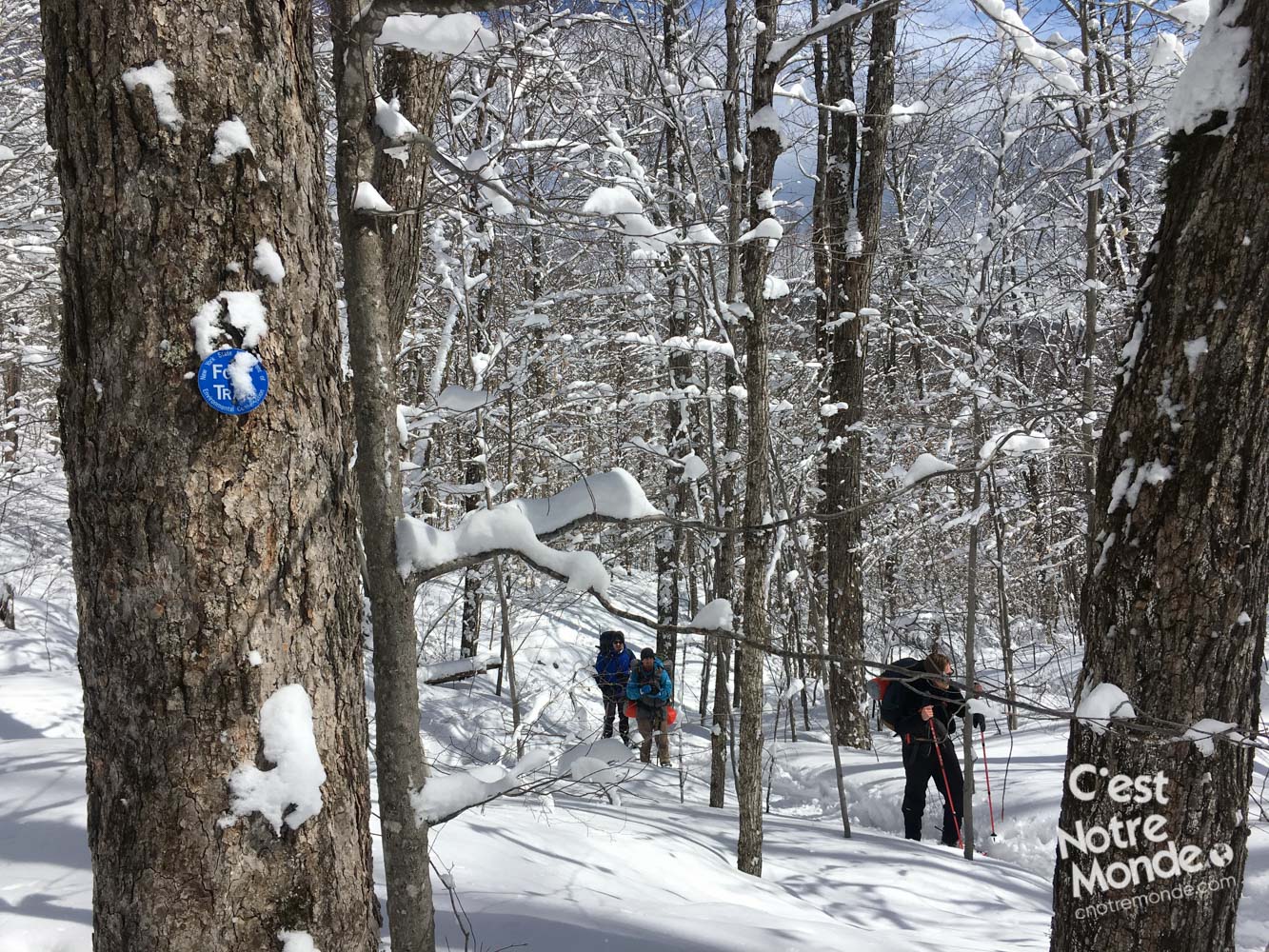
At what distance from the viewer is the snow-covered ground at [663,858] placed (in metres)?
3.17

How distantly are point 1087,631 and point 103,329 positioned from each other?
107 inches

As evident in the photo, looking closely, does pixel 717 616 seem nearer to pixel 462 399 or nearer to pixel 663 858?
pixel 462 399

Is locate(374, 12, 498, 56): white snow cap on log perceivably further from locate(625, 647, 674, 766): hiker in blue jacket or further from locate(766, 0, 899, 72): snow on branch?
locate(625, 647, 674, 766): hiker in blue jacket

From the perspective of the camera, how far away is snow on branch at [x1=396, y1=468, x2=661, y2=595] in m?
2.04

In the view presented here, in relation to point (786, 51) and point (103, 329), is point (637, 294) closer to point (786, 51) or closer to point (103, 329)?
point (786, 51)

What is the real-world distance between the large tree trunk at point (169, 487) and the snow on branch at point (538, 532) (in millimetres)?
660

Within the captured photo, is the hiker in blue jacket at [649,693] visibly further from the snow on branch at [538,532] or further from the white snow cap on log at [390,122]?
the white snow cap on log at [390,122]

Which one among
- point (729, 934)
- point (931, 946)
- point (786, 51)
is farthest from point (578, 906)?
point (786, 51)

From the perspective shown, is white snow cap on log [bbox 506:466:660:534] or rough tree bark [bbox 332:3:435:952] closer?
white snow cap on log [bbox 506:466:660:534]

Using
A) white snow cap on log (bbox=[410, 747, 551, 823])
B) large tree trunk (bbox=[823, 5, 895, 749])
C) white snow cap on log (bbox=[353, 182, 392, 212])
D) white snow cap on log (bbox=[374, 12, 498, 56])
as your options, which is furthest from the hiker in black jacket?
white snow cap on log (bbox=[374, 12, 498, 56])

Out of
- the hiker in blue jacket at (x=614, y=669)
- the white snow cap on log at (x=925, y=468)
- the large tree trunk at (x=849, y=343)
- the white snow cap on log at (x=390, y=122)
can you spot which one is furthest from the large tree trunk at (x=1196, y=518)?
the hiker in blue jacket at (x=614, y=669)

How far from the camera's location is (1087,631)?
8.51ft

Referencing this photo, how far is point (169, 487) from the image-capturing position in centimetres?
140

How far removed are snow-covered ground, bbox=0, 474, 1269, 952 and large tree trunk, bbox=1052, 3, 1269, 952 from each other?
1459mm
